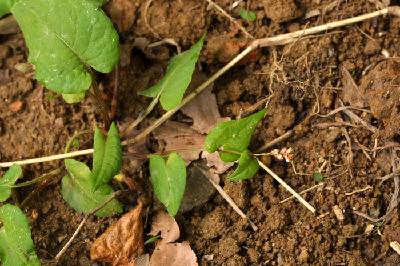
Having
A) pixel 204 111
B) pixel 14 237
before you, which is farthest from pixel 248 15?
pixel 14 237

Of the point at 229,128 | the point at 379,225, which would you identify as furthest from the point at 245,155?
the point at 379,225

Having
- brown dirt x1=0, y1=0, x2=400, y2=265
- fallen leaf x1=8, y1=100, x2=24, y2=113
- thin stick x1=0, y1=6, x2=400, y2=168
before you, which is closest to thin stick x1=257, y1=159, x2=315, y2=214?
brown dirt x1=0, y1=0, x2=400, y2=265

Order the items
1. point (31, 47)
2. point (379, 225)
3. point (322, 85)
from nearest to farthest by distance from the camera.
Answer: point (31, 47)
point (379, 225)
point (322, 85)

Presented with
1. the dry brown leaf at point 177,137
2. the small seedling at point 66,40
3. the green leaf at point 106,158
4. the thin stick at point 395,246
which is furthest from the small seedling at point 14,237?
the thin stick at point 395,246

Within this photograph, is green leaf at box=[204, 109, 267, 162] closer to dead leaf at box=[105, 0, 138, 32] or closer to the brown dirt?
the brown dirt

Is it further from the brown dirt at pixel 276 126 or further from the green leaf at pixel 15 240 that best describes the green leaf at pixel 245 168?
the green leaf at pixel 15 240

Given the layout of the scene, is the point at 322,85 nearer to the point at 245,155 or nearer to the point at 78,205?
the point at 245,155
